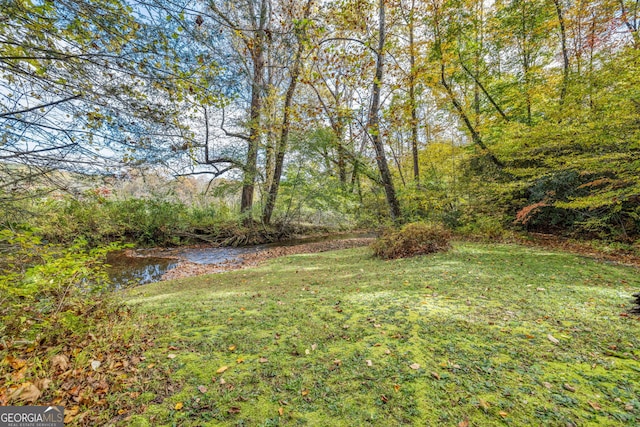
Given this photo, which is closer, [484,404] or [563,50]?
[484,404]

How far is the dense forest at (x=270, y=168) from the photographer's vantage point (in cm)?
198

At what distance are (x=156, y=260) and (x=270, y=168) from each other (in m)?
6.18

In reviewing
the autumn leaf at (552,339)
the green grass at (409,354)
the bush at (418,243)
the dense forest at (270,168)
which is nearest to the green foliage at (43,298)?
the dense forest at (270,168)

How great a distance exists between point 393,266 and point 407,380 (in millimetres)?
3633

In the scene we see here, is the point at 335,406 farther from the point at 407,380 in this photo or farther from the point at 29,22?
the point at 29,22

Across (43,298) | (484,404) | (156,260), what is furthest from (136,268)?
(484,404)

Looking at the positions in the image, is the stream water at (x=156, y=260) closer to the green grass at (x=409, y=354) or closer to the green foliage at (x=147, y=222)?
the green foliage at (x=147, y=222)

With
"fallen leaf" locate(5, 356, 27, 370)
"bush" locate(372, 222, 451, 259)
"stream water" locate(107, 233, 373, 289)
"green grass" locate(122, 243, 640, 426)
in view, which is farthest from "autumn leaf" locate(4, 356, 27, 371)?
"bush" locate(372, 222, 451, 259)

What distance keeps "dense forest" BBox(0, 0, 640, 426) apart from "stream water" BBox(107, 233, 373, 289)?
113 centimetres

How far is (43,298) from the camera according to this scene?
218cm

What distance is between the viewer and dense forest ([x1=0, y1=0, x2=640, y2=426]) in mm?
1979

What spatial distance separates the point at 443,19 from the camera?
24.1ft

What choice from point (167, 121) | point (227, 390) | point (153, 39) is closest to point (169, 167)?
point (167, 121)

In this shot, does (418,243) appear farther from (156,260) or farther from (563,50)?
(563,50)
